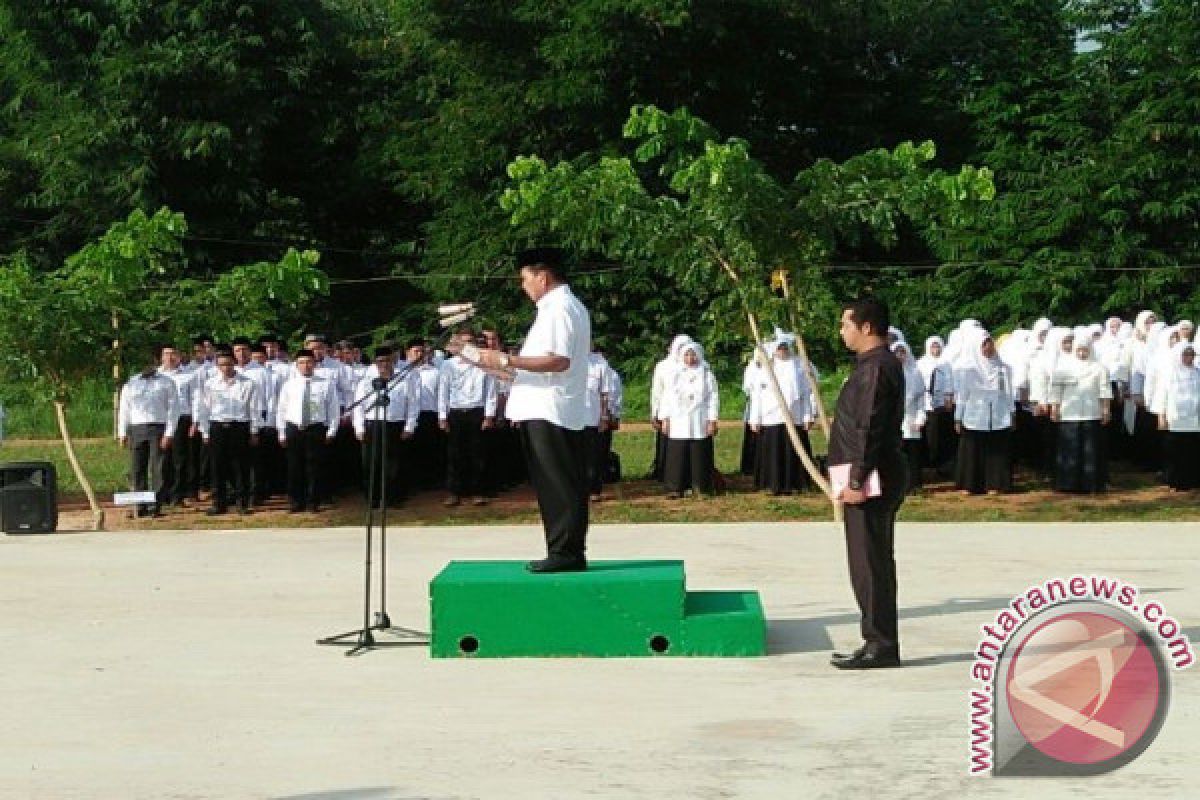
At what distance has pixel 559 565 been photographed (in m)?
11.4

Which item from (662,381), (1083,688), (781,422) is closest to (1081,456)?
(781,422)

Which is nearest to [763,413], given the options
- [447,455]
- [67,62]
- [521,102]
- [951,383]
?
[951,383]

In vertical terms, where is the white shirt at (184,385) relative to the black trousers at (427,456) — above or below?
above

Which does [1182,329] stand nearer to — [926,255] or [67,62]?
[926,255]

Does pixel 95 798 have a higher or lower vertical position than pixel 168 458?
lower

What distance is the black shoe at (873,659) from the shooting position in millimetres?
10727

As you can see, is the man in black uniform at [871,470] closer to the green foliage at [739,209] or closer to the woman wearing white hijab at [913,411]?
the green foliage at [739,209]

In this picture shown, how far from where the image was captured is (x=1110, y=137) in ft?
132

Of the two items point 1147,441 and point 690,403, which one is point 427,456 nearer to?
point 690,403

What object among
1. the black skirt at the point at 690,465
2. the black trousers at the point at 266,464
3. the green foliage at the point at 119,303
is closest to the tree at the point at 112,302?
the green foliage at the point at 119,303

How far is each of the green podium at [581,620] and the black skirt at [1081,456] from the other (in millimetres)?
12924

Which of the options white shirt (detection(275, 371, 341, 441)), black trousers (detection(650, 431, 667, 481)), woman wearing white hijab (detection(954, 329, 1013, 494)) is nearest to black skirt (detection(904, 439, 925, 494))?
woman wearing white hijab (detection(954, 329, 1013, 494))

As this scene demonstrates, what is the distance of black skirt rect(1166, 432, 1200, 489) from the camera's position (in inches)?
918

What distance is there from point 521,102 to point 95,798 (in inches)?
1332
